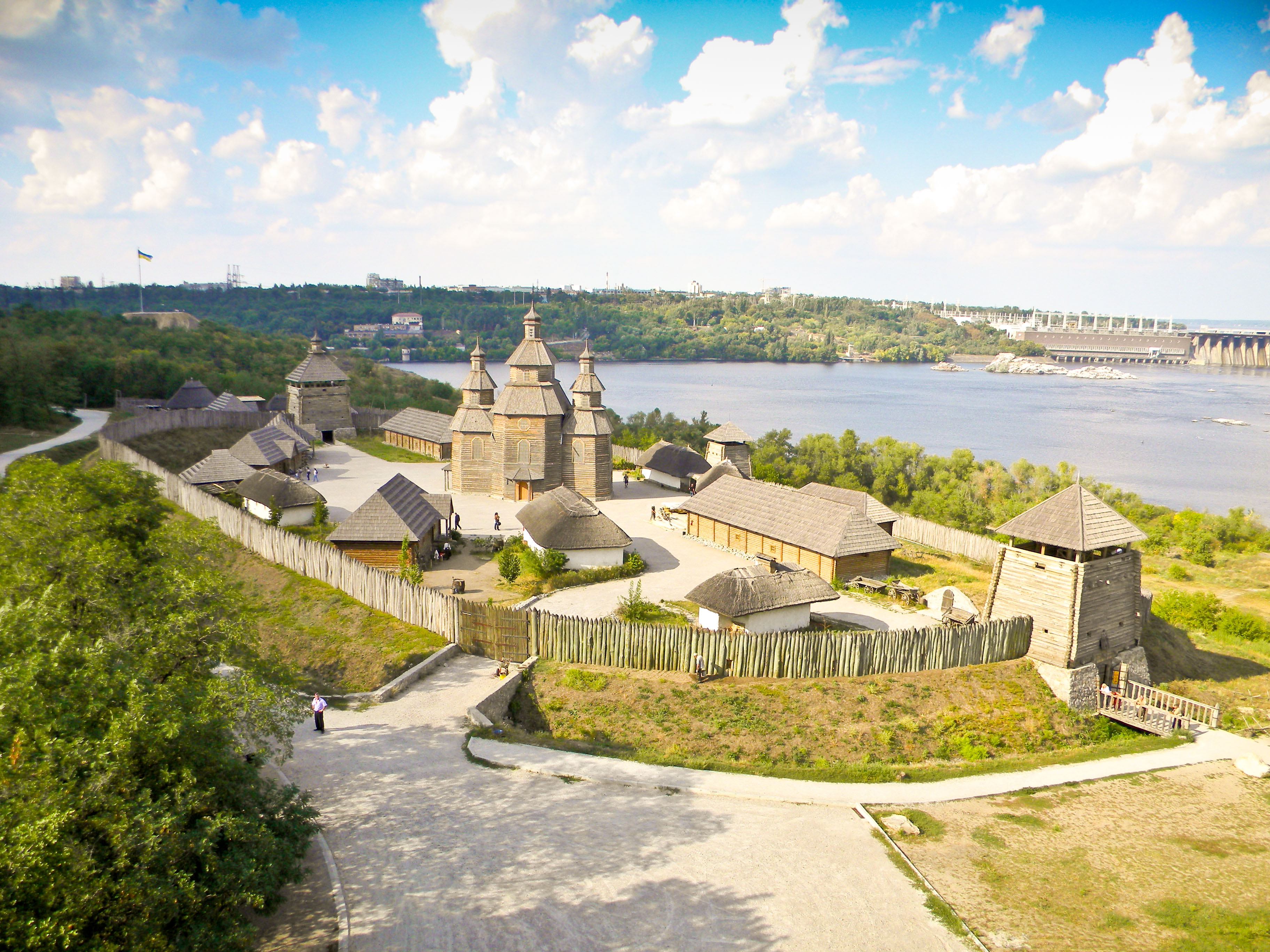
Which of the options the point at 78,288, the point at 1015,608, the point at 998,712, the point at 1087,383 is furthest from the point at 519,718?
the point at 78,288

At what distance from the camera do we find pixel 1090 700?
21.3m

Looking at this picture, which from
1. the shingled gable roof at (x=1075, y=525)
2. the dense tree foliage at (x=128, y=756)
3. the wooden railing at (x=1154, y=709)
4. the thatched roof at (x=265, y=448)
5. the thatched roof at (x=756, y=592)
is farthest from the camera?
the thatched roof at (x=265, y=448)

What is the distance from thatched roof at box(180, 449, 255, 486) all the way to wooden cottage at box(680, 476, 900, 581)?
20.6 m

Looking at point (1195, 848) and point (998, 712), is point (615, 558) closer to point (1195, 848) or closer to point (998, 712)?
point (998, 712)

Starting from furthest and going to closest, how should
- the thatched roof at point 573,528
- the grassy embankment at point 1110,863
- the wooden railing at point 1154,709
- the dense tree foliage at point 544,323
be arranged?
the dense tree foliage at point 544,323 < the thatched roof at point 573,528 < the wooden railing at point 1154,709 < the grassy embankment at point 1110,863

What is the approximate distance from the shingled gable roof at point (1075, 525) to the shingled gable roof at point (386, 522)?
64.2 feet

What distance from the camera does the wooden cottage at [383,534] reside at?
2759 centimetres

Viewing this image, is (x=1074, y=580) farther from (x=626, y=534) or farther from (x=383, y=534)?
(x=383, y=534)

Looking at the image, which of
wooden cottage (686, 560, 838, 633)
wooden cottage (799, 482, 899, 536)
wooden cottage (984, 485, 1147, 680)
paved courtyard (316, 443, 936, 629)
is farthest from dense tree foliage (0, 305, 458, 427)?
wooden cottage (984, 485, 1147, 680)

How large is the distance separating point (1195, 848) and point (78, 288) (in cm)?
22006

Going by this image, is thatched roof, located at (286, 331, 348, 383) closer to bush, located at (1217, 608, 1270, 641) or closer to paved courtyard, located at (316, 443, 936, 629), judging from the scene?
paved courtyard, located at (316, 443, 936, 629)

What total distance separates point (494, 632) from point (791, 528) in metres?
13.4

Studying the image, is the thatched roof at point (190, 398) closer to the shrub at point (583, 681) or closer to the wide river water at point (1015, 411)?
the shrub at point (583, 681)

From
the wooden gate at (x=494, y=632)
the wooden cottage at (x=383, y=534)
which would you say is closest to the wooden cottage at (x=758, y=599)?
the wooden gate at (x=494, y=632)
